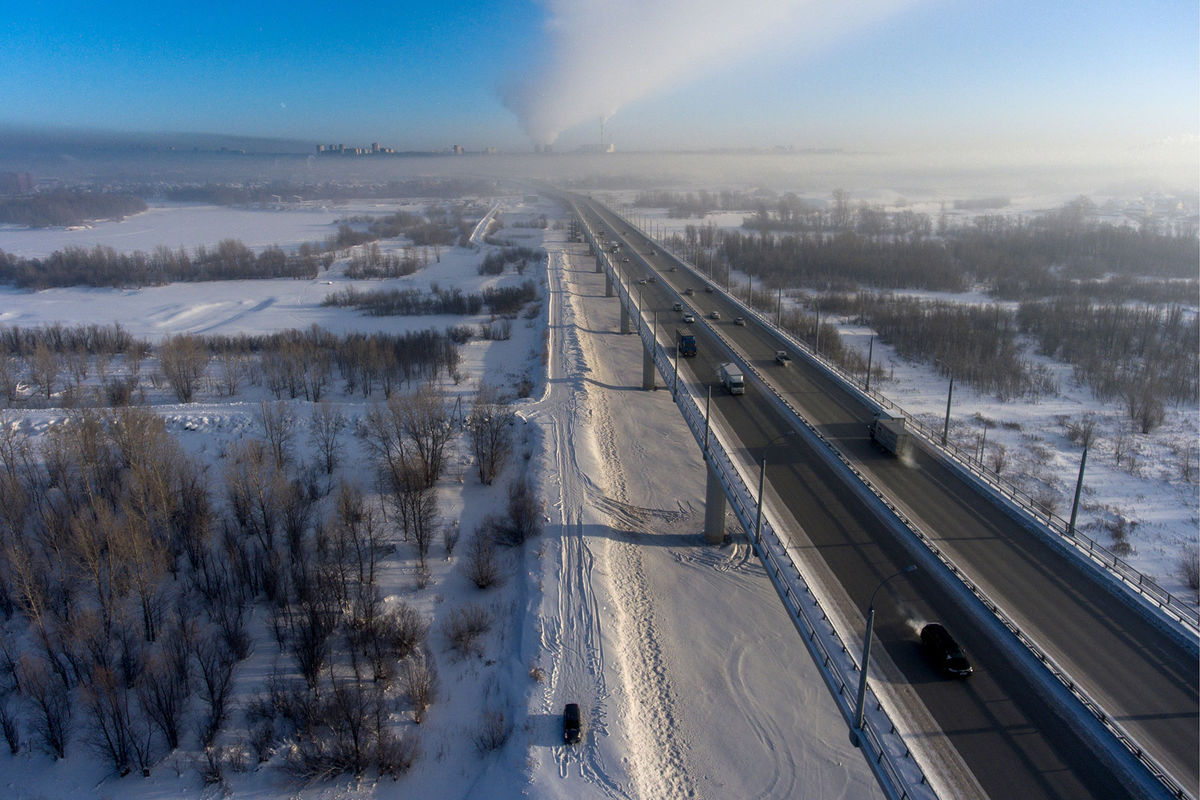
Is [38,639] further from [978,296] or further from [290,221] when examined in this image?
[290,221]

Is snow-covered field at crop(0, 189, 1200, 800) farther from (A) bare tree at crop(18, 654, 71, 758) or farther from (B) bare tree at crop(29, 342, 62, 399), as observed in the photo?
(B) bare tree at crop(29, 342, 62, 399)

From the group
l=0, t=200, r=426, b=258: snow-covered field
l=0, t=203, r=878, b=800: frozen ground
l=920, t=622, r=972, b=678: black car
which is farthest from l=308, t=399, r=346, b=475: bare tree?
l=0, t=200, r=426, b=258: snow-covered field

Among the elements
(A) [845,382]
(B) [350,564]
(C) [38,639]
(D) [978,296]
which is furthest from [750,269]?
(C) [38,639]

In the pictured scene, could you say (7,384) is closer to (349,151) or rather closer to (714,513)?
(714,513)

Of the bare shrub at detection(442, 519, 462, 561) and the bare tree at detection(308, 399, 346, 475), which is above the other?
the bare tree at detection(308, 399, 346, 475)

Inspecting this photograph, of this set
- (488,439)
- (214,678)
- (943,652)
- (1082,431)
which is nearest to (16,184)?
(488,439)

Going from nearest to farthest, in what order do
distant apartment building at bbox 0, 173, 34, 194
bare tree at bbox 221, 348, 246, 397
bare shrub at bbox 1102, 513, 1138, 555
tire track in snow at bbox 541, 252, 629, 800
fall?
tire track in snow at bbox 541, 252, 629, 800, bare shrub at bbox 1102, 513, 1138, 555, bare tree at bbox 221, 348, 246, 397, distant apartment building at bbox 0, 173, 34, 194
